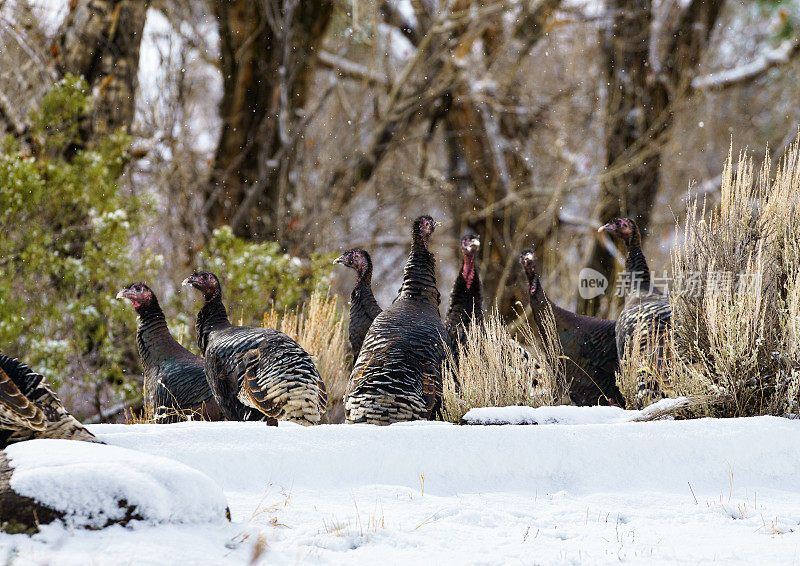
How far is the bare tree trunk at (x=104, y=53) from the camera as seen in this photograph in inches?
386

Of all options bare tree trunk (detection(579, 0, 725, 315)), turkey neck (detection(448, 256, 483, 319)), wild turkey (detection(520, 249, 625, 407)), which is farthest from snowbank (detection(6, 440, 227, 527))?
bare tree trunk (detection(579, 0, 725, 315))

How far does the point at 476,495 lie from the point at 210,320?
10.1ft

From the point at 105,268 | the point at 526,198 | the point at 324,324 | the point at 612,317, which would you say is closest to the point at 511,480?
the point at 324,324

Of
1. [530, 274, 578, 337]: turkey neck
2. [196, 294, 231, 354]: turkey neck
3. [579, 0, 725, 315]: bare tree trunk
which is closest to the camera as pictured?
[196, 294, 231, 354]: turkey neck

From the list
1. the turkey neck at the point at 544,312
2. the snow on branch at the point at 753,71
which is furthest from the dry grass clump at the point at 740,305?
the snow on branch at the point at 753,71

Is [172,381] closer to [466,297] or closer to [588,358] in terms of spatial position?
[466,297]

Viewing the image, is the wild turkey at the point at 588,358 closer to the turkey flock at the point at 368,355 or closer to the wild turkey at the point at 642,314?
the turkey flock at the point at 368,355

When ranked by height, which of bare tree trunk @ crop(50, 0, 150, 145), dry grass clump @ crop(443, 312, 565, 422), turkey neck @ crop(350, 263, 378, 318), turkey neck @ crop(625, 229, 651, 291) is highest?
bare tree trunk @ crop(50, 0, 150, 145)

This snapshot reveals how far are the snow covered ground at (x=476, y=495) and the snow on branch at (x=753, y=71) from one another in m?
11.3

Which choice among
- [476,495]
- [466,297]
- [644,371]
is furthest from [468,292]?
[476,495]

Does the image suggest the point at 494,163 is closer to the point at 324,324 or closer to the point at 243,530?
the point at 324,324

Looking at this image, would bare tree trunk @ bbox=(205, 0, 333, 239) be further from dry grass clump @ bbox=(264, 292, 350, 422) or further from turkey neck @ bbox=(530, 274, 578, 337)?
turkey neck @ bbox=(530, 274, 578, 337)

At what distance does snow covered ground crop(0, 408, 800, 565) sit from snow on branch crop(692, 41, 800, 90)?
37.0ft

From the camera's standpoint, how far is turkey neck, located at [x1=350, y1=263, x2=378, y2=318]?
6.83 metres
